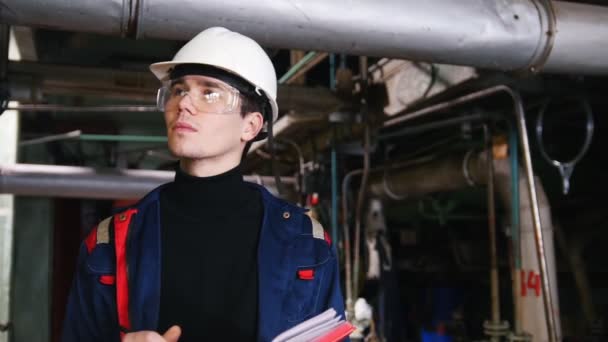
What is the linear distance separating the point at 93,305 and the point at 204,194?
373mm

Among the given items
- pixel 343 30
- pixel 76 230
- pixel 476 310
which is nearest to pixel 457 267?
pixel 476 310

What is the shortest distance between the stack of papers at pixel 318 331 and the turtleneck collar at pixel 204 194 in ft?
1.44

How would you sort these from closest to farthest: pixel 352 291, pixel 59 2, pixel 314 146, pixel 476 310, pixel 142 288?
pixel 142 288 < pixel 59 2 < pixel 352 291 < pixel 314 146 < pixel 476 310

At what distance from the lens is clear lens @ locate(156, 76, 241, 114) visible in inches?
57.4

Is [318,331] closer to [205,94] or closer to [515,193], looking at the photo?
[205,94]

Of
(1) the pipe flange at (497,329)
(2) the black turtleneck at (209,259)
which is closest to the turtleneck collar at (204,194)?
(2) the black turtleneck at (209,259)

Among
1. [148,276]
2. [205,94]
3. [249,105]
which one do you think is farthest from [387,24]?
[148,276]

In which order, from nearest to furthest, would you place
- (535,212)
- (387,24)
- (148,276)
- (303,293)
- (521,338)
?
1. (148,276)
2. (303,293)
3. (387,24)
4. (535,212)
5. (521,338)

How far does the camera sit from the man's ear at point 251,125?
1.56m

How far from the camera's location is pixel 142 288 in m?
1.37

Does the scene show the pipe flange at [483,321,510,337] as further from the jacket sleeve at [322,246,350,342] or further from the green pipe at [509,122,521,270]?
the jacket sleeve at [322,246,350,342]

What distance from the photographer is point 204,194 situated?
147cm

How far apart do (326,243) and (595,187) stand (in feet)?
10.8

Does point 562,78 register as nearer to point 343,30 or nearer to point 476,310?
point 343,30
